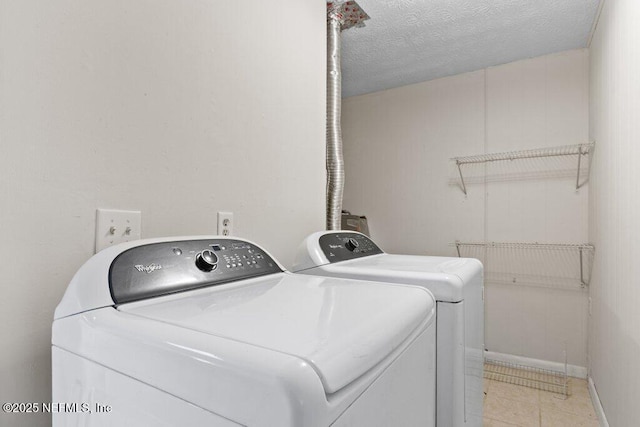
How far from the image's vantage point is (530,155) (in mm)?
2781

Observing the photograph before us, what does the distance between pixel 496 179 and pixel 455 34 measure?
1.23 metres

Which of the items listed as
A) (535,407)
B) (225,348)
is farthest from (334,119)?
(535,407)

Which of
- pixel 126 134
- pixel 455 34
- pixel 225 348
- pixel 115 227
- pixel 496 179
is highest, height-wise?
pixel 455 34

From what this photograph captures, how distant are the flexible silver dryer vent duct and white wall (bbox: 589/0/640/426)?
139 cm

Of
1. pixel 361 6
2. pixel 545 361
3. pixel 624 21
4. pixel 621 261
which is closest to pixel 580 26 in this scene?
pixel 624 21

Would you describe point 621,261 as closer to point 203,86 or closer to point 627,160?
point 627,160

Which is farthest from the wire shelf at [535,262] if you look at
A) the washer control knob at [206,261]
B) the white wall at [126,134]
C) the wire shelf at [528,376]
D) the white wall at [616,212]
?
the washer control knob at [206,261]

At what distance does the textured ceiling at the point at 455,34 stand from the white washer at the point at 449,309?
5.49ft

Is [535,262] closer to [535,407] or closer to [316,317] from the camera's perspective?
[535,407]

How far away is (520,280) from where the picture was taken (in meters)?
2.82

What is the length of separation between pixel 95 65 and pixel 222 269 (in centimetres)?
61

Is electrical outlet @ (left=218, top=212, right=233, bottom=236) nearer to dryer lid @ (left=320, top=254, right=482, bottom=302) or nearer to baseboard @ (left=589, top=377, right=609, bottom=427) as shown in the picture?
dryer lid @ (left=320, top=254, right=482, bottom=302)

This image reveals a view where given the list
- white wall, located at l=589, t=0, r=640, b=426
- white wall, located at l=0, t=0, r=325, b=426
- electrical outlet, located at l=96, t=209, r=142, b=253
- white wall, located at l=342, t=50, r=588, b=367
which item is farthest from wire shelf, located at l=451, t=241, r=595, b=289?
electrical outlet, located at l=96, t=209, r=142, b=253

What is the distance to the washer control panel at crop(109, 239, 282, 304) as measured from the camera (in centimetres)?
73
